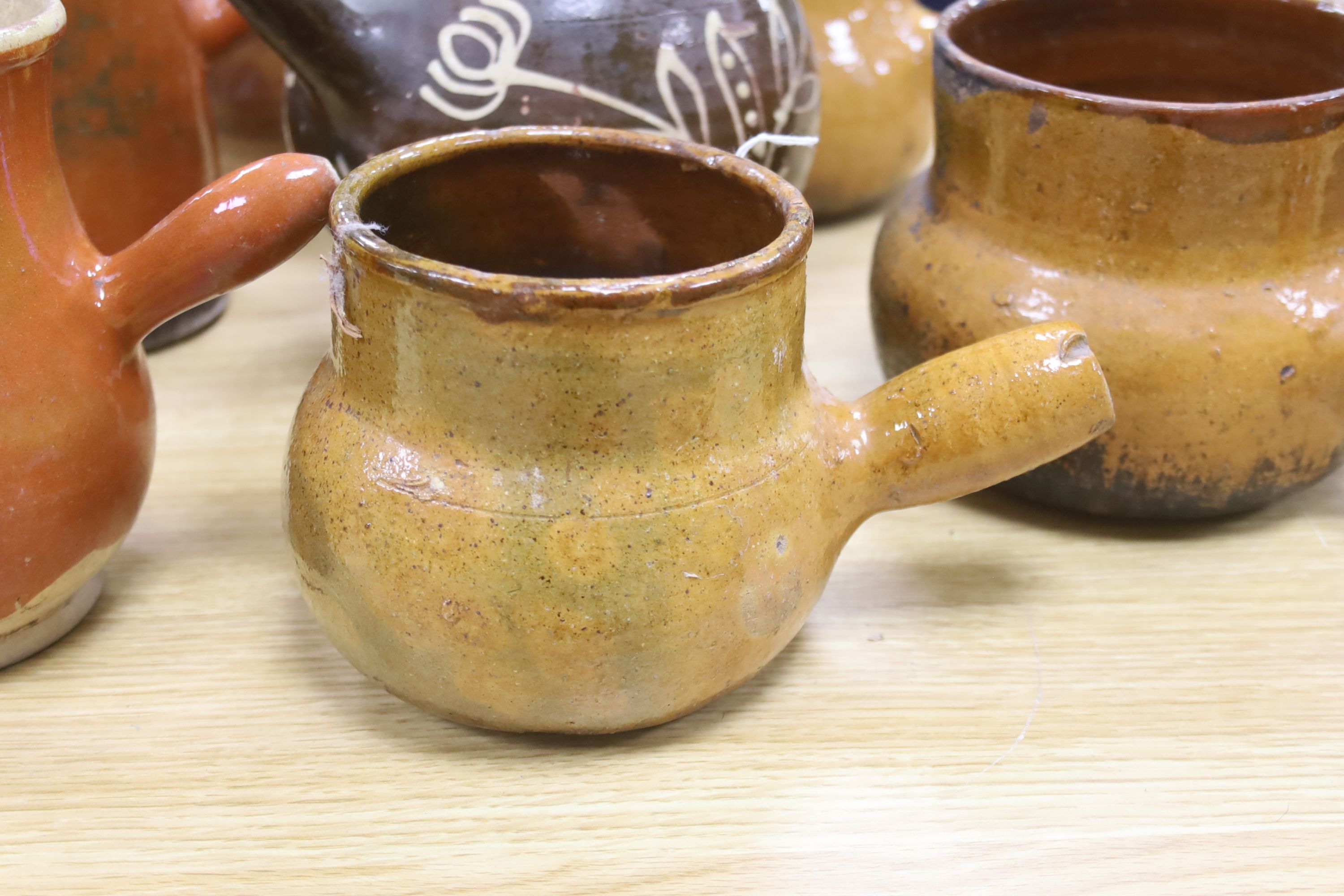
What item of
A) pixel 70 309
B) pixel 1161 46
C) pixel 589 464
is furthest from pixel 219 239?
pixel 1161 46

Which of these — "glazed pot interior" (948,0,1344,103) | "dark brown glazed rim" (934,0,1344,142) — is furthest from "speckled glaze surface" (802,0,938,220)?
"dark brown glazed rim" (934,0,1344,142)

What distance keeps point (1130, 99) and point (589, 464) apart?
14.4 inches

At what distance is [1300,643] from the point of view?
0.68 meters

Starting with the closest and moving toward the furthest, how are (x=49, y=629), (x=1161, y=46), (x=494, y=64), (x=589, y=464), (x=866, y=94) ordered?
(x=589, y=464)
(x=49, y=629)
(x=494, y=64)
(x=1161, y=46)
(x=866, y=94)

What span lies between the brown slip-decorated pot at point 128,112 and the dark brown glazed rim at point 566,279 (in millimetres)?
281

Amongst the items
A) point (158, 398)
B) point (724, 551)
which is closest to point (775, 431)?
point (724, 551)

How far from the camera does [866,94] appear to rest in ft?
3.52

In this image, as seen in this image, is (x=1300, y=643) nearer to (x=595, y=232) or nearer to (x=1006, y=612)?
(x=1006, y=612)

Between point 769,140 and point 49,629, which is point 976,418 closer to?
point 769,140

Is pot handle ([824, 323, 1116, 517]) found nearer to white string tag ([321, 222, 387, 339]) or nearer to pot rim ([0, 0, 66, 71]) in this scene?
white string tag ([321, 222, 387, 339])

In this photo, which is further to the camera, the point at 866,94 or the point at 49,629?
the point at 866,94

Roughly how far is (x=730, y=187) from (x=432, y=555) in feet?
0.73

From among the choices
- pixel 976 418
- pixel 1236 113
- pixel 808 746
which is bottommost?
pixel 808 746

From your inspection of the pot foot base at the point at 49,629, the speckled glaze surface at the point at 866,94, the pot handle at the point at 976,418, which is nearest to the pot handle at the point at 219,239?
the pot foot base at the point at 49,629
